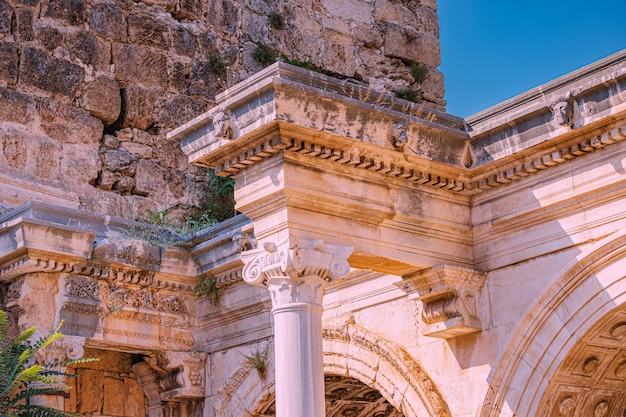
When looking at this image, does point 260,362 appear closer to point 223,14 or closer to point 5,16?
point 5,16

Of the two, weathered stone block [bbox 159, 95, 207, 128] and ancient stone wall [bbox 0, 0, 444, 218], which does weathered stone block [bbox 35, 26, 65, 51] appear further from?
weathered stone block [bbox 159, 95, 207, 128]

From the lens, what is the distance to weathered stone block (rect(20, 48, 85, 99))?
33.5ft

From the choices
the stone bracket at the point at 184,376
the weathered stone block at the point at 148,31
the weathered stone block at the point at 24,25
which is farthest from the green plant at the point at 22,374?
the weathered stone block at the point at 148,31

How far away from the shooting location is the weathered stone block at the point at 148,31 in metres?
11.0

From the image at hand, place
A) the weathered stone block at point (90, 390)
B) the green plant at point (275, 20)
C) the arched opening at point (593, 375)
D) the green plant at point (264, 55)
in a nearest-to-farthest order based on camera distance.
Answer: the arched opening at point (593, 375), the weathered stone block at point (90, 390), the green plant at point (264, 55), the green plant at point (275, 20)

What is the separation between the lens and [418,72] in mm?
12805

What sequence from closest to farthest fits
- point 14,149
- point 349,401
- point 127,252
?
point 127,252, point 349,401, point 14,149

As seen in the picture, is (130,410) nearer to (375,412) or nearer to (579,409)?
(375,412)

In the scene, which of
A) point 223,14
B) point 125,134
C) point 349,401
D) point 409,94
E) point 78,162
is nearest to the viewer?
point 349,401

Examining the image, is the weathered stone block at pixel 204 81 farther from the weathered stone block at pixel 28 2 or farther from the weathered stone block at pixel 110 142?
the weathered stone block at pixel 28 2

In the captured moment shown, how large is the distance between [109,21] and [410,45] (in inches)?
145

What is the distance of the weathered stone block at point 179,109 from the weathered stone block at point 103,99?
1.65 ft

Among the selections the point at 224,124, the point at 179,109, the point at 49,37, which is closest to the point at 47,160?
the point at 49,37

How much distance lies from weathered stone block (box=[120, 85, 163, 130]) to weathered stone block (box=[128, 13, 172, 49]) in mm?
480
